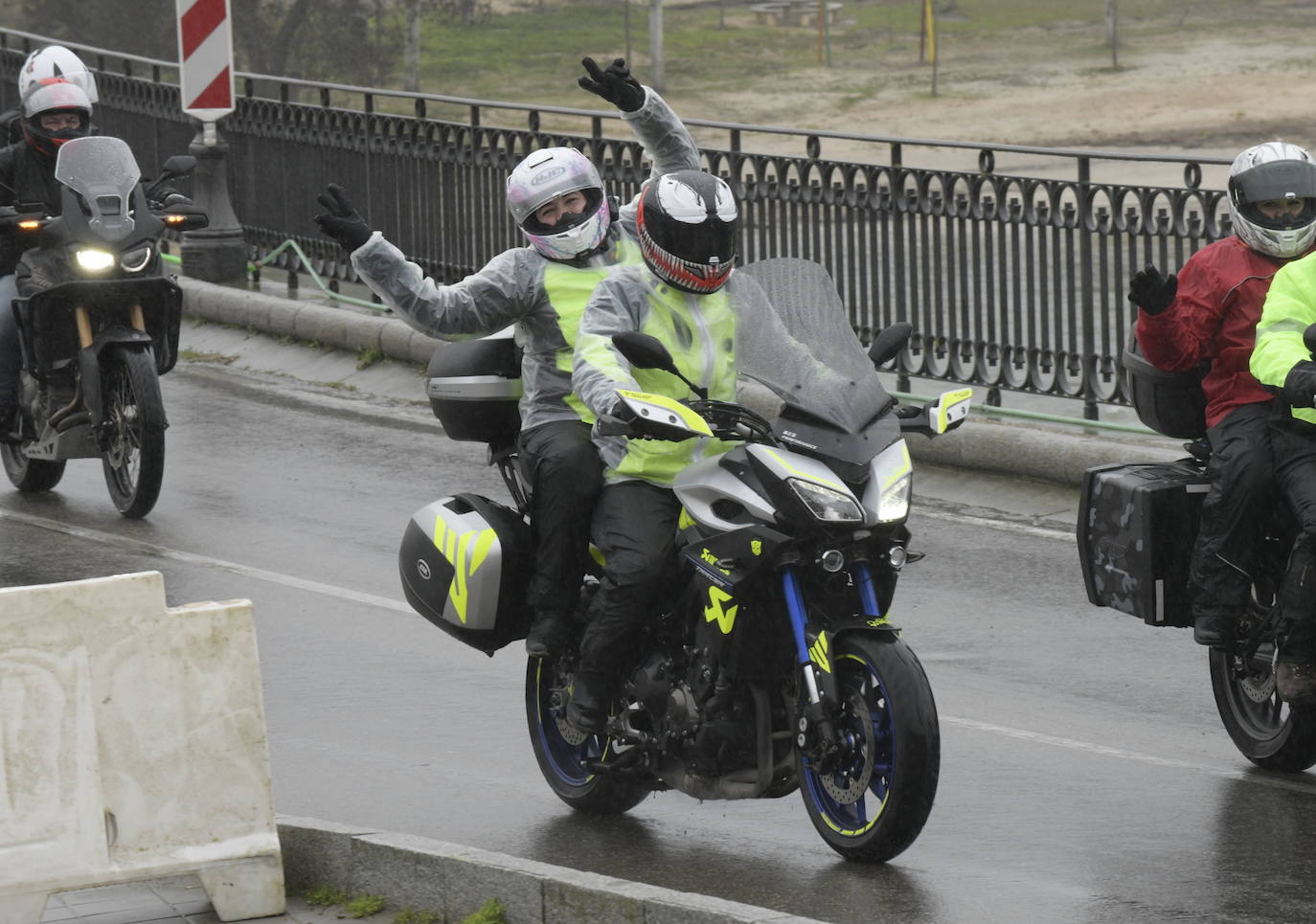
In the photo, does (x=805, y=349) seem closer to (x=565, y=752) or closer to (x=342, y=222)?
(x=342, y=222)

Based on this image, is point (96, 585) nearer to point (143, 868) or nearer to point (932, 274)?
point (143, 868)

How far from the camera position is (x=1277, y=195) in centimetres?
704

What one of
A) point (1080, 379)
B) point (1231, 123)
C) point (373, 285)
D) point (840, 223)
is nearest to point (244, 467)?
point (840, 223)

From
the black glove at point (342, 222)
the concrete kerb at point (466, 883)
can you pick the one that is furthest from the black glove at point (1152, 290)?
the concrete kerb at point (466, 883)

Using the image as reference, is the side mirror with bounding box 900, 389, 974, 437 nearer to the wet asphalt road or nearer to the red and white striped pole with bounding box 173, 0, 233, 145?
the wet asphalt road

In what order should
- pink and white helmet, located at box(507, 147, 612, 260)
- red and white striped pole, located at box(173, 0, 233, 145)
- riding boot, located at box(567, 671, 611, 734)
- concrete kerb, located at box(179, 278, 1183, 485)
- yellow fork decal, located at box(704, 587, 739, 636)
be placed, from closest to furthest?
yellow fork decal, located at box(704, 587, 739, 636) < riding boot, located at box(567, 671, 611, 734) < pink and white helmet, located at box(507, 147, 612, 260) < concrete kerb, located at box(179, 278, 1183, 485) < red and white striped pole, located at box(173, 0, 233, 145)

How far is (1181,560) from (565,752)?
6.20 feet

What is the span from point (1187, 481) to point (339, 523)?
16.3 ft

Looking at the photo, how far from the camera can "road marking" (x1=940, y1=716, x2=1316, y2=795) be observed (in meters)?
7.05

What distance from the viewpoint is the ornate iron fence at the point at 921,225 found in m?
12.0

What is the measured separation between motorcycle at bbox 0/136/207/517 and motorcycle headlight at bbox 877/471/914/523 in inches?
228

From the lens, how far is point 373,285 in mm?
6691

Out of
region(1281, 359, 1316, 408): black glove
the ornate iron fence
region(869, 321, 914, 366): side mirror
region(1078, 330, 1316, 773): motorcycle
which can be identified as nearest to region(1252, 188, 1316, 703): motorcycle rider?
region(1281, 359, 1316, 408): black glove

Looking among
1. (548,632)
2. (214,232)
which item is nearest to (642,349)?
(548,632)
